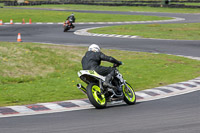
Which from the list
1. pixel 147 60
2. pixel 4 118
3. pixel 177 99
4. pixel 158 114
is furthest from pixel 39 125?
pixel 147 60

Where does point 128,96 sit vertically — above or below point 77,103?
above

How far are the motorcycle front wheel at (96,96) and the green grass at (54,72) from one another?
154 cm

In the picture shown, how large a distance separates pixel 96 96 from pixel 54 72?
6.07 m

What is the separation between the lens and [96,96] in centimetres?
980

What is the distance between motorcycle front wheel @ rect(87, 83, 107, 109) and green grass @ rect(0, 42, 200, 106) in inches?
60.6

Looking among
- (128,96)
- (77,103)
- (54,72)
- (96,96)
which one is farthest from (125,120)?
(54,72)

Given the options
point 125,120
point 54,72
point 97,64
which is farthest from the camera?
point 54,72

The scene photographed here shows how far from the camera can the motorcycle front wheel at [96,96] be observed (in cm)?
966

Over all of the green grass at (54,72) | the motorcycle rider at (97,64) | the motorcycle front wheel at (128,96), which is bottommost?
the green grass at (54,72)

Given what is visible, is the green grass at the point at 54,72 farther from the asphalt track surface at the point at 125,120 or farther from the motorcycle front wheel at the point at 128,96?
the asphalt track surface at the point at 125,120

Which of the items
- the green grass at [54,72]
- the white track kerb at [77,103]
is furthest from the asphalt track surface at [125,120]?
the green grass at [54,72]

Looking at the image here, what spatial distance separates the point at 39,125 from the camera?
8031 millimetres

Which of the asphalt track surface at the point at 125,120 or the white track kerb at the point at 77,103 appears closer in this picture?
the asphalt track surface at the point at 125,120

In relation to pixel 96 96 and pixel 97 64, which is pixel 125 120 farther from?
pixel 97 64
